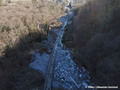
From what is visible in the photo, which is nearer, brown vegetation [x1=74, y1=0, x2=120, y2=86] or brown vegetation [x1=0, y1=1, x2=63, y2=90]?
brown vegetation [x1=74, y1=0, x2=120, y2=86]

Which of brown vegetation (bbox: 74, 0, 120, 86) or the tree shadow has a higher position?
brown vegetation (bbox: 74, 0, 120, 86)

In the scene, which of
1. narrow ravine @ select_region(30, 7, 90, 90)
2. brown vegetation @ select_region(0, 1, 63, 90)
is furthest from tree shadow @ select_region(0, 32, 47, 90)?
narrow ravine @ select_region(30, 7, 90, 90)

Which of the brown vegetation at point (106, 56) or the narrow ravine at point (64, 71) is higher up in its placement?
the brown vegetation at point (106, 56)

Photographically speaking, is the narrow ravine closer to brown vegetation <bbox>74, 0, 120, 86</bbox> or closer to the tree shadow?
brown vegetation <bbox>74, 0, 120, 86</bbox>

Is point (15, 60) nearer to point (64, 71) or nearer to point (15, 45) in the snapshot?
point (15, 45)

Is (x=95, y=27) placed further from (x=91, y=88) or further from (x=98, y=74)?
(x=91, y=88)

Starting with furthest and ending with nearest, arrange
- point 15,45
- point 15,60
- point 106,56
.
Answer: point 15,45, point 15,60, point 106,56

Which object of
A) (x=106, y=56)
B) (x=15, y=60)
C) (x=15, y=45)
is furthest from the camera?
(x=15, y=45)

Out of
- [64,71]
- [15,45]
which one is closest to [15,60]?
[15,45]

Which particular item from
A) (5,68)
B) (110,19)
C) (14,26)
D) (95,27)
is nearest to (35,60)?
(5,68)

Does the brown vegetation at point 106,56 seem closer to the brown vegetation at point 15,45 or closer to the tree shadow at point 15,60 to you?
the tree shadow at point 15,60

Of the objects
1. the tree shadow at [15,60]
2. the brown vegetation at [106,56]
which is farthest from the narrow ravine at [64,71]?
the tree shadow at [15,60]

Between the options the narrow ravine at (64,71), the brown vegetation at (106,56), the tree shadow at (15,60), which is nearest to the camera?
the brown vegetation at (106,56)
